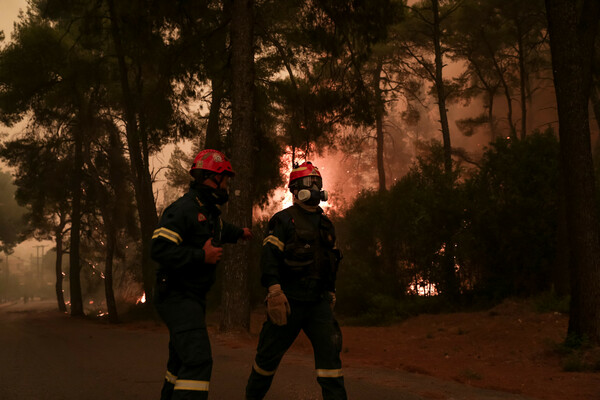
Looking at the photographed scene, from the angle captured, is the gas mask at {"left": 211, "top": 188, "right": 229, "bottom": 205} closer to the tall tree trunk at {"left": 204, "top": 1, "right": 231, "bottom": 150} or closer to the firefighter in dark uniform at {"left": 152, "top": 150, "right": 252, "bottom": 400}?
the firefighter in dark uniform at {"left": 152, "top": 150, "right": 252, "bottom": 400}

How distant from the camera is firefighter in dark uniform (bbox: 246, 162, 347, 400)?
439 cm

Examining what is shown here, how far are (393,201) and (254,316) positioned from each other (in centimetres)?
592

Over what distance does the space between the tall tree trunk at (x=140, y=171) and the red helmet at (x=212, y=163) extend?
45.7ft

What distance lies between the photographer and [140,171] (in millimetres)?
19031

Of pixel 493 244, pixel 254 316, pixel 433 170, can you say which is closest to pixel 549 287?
pixel 493 244

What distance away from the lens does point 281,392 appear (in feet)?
19.9

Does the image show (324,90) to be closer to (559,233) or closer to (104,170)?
(559,233)

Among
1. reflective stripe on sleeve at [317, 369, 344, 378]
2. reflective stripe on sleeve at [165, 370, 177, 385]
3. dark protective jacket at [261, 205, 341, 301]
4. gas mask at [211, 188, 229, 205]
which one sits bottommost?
reflective stripe on sleeve at [317, 369, 344, 378]

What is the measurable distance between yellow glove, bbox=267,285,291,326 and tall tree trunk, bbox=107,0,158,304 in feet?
45.4

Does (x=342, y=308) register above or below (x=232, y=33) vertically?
below

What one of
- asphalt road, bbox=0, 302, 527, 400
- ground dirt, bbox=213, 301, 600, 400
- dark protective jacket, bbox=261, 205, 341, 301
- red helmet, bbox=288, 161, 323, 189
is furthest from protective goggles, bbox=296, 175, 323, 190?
ground dirt, bbox=213, 301, 600, 400

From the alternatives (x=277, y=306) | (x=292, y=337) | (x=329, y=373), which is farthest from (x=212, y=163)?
(x=329, y=373)

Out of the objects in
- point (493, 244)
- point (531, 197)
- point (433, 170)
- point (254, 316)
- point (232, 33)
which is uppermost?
point (232, 33)

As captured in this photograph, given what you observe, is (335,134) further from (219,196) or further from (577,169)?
(219,196)
